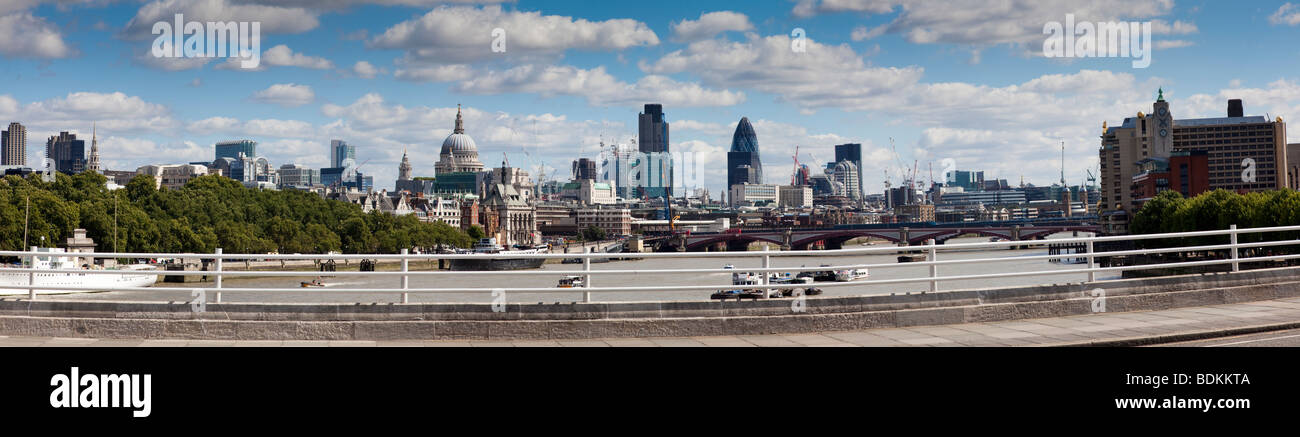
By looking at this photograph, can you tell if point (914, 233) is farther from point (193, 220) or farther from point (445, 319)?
point (445, 319)

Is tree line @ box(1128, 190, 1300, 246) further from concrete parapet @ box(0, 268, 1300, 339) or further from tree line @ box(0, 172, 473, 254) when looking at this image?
tree line @ box(0, 172, 473, 254)

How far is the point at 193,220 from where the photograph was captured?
126m

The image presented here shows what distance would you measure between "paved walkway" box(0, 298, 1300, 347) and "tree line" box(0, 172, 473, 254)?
7264 cm

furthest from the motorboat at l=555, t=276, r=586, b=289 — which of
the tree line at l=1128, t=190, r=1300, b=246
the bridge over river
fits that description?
the bridge over river

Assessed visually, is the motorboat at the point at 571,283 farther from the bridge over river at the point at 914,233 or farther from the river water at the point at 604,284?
the bridge over river at the point at 914,233

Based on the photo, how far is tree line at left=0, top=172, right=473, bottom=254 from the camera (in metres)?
95.4

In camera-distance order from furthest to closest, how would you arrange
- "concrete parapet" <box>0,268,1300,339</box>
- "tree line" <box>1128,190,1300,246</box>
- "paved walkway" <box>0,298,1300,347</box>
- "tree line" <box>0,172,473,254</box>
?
"tree line" <box>0,172,473,254</box> → "tree line" <box>1128,190,1300,246</box> → "concrete parapet" <box>0,268,1300,339</box> → "paved walkway" <box>0,298,1300,347</box>

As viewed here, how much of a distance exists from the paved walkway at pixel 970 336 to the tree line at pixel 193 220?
72644 millimetres

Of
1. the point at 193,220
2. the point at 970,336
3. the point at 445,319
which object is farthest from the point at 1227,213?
the point at 193,220

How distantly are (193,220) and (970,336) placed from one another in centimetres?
12582
